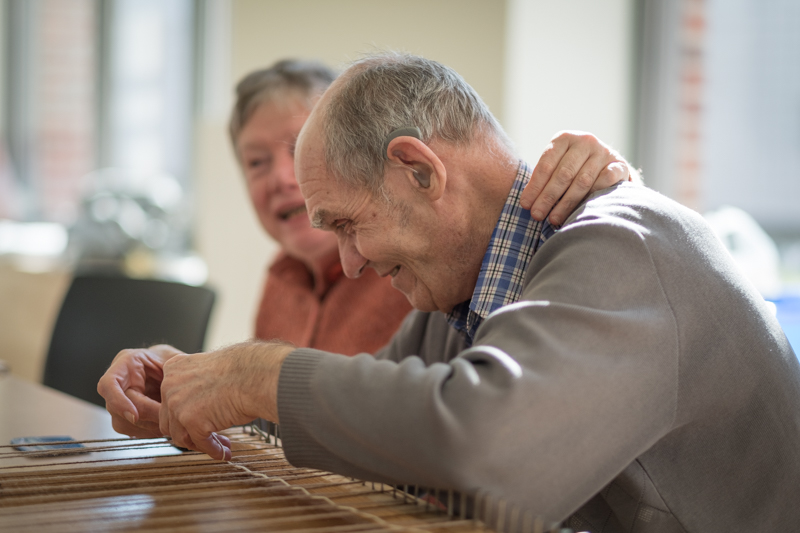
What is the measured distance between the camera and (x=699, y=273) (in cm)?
96

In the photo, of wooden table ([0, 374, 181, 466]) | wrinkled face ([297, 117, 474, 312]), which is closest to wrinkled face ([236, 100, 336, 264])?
Result: wooden table ([0, 374, 181, 466])

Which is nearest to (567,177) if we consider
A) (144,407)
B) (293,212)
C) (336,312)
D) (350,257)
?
(350,257)

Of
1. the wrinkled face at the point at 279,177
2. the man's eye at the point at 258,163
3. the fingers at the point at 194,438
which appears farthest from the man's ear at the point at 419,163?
the man's eye at the point at 258,163

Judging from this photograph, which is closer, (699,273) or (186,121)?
(699,273)

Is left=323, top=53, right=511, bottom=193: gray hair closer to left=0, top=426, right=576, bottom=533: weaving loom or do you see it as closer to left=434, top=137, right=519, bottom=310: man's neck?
left=434, top=137, right=519, bottom=310: man's neck

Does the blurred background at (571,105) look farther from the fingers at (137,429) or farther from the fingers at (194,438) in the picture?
the fingers at (194,438)

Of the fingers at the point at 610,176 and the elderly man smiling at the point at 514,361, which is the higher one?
the fingers at the point at 610,176

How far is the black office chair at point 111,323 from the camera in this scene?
1943 mm

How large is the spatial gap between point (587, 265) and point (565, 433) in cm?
18

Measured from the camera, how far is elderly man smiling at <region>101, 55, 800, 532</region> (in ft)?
2.63

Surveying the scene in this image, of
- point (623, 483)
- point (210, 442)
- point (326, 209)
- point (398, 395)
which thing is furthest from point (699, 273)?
point (210, 442)

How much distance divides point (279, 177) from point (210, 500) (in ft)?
4.13

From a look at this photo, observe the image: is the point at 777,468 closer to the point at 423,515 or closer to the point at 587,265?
the point at 587,265

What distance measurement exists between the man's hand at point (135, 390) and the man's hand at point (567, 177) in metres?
0.61
